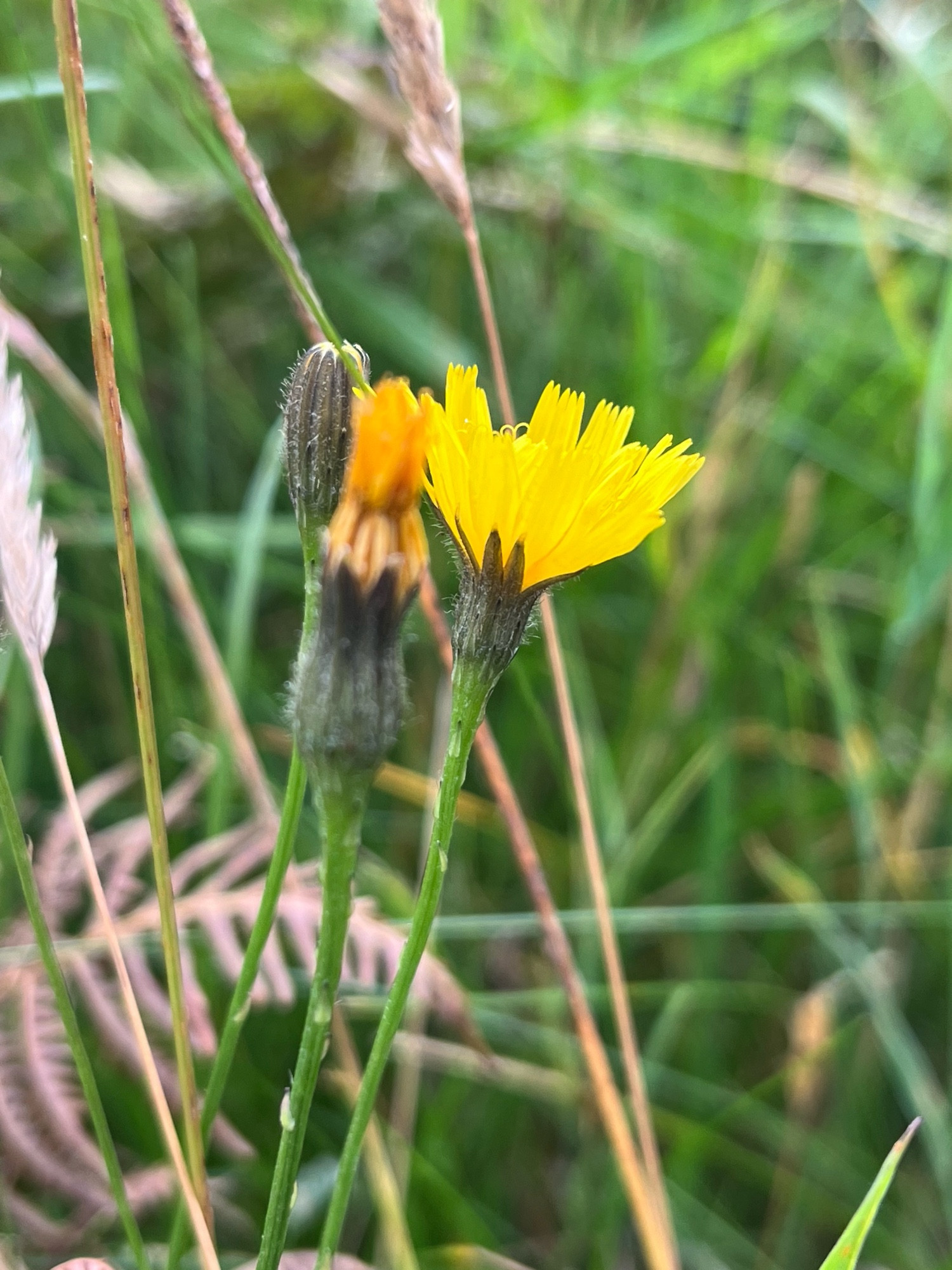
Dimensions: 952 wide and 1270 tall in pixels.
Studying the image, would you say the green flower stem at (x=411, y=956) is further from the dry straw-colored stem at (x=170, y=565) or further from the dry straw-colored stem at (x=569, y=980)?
the dry straw-colored stem at (x=170, y=565)

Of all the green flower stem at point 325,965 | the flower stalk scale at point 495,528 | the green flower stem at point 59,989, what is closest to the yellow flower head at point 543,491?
the flower stalk scale at point 495,528

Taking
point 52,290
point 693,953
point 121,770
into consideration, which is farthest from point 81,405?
point 693,953

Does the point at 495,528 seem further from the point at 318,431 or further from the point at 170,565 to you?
the point at 170,565

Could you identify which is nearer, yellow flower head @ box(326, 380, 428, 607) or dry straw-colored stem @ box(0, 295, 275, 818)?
yellow flower head @ box(326, 380, 428, 607)

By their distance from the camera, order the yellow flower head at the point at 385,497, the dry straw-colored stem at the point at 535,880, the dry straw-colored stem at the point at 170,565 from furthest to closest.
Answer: the dry straw-colored stem at the point at 170,565, the dry straw-colored stem at the point at 535,880, the yellow flower head at the point at 385,497

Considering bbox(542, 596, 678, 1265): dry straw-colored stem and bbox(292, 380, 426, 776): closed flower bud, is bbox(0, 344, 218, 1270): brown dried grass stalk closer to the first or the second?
bbox(292, 380, 426, 776): closed flower bud

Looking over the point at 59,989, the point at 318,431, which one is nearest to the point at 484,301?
the point at 318,431

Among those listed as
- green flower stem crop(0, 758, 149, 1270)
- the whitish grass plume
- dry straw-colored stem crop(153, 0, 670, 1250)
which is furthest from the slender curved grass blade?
the whitish grass plume

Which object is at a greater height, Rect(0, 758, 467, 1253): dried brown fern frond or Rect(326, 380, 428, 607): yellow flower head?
Rect(326, 380, 428, 607): yellow flower head
